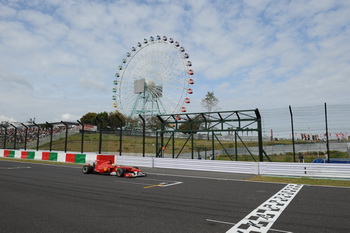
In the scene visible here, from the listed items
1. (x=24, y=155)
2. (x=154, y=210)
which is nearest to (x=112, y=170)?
(x=154, y=210)

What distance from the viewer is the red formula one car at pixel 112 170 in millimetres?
12734

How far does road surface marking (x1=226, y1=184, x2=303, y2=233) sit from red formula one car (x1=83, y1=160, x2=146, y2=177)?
727 centimetres

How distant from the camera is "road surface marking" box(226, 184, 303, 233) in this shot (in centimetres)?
470

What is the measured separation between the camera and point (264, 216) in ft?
18.4

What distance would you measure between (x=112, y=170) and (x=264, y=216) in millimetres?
9851

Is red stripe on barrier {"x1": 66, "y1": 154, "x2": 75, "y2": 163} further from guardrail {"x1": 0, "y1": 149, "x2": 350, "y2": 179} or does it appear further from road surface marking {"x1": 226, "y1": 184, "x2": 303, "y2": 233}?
road surface marking {"x1": 226, "y1": 184, "x2": 303, "y2": 233}

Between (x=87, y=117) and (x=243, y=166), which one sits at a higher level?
(x=87, y=117)

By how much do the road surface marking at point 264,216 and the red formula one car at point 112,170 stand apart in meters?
7.27

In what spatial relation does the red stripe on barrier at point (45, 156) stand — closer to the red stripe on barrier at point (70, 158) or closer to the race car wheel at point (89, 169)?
the red stripe on barrier at point (70, 158)

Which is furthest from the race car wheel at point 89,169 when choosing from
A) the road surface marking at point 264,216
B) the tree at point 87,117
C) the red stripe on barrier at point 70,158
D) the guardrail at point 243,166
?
the tree at point 87,117

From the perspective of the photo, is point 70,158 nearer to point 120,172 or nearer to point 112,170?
point 112,170

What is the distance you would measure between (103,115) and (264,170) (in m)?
80.4

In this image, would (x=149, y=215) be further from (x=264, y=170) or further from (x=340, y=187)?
(x=264, y=170)

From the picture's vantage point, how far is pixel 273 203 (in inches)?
274
